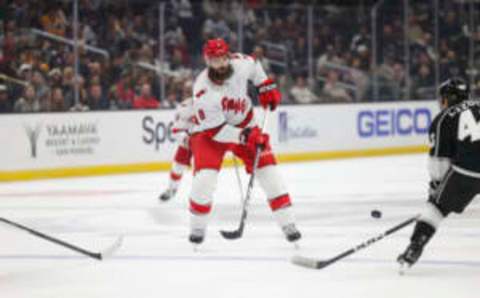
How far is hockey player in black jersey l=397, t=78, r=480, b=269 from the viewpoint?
5531 millimetres

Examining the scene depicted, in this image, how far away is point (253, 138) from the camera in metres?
6.77

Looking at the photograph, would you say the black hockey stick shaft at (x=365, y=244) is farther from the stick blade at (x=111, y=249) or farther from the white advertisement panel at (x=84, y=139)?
the white advertisement panel at (x=84, y=139)

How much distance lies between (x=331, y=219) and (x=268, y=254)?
1940 millimetres

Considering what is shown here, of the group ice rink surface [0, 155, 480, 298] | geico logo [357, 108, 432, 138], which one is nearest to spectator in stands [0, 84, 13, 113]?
ice rink surface [0, 155, 480, 298]

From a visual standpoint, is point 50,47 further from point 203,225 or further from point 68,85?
point 203,225

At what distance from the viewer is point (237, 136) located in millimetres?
6832

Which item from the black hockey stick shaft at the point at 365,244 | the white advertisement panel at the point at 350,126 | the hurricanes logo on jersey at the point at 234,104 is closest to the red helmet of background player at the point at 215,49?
the hurricanes logo on jersey at the point at 234,104

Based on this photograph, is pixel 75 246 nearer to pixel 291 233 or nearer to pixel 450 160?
pixel 291 233

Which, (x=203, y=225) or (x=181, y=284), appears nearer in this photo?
(x=181, y=284)

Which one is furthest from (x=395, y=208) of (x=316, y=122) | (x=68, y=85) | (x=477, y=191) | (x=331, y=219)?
(x=316, y=122)

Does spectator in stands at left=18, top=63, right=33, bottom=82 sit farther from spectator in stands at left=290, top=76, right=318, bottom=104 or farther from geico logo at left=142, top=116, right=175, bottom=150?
spectator in stands at left=290, top=76, right=318, bottom=104

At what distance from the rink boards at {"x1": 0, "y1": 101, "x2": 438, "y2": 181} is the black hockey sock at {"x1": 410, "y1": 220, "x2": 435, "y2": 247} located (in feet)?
23.5

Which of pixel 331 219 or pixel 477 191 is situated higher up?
pixel 477 191

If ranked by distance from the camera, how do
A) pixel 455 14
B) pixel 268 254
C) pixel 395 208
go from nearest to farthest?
pixel 268 254 < pixel 395 208 < pixel 455 14
